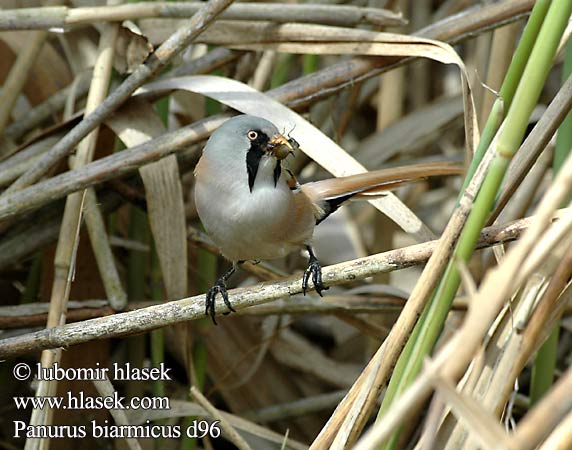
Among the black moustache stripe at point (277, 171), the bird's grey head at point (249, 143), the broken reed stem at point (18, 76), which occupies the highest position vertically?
the broken reed stem at point (18, 76)

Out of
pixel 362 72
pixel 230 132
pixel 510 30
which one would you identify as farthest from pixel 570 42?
pixel 230 132

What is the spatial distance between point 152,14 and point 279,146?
0.61 metres

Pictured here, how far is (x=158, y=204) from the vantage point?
6.93ft

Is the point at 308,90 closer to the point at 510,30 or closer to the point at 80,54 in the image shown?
the point at 510,30

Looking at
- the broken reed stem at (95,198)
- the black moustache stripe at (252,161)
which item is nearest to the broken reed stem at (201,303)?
the black moustache stripe at (252,161)

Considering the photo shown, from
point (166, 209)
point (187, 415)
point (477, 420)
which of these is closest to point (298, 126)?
point (166, 209)

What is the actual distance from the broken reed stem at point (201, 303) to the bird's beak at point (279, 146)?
0.28m

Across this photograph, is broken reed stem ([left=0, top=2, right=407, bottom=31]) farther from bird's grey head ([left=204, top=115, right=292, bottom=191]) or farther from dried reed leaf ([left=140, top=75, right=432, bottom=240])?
bird's grey head ([left=204, top=115, right=292, bottom=191])

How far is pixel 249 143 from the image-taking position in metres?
1.76

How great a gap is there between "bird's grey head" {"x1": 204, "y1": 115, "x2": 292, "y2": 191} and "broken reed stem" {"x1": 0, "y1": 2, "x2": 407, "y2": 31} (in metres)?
0.50

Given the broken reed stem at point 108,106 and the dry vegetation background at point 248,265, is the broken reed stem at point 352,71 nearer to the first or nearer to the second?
the dry vegetation background at point 248,265

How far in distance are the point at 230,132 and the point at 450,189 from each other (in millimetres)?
1826

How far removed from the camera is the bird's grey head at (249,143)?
1.75m

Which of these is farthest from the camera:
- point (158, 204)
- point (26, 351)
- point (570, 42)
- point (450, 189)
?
point (450, 189)
